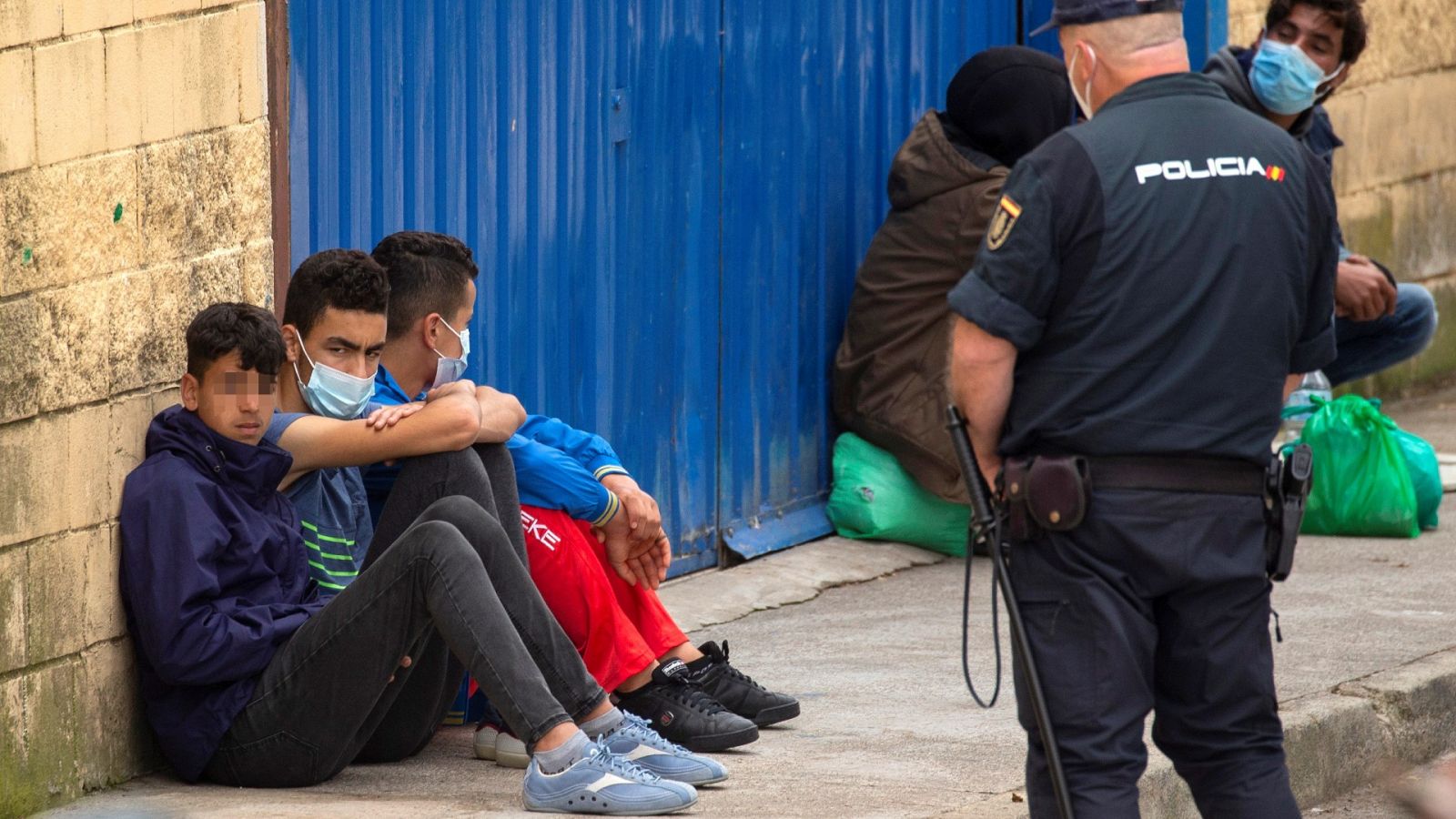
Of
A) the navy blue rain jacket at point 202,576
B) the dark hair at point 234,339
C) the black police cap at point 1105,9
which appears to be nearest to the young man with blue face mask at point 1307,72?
the black police cap at point 1105,9

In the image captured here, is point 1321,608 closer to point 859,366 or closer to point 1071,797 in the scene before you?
point 859,366

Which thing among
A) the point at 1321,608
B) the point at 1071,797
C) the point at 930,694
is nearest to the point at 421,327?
the point at 930,694

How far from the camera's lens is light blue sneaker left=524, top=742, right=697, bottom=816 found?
12.9 ft

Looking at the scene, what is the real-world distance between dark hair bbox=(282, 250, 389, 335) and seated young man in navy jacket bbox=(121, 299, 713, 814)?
0.55ft

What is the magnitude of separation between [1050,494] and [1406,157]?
673 centimetres

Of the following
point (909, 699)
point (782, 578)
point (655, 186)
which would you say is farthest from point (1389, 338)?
point (655, 186)

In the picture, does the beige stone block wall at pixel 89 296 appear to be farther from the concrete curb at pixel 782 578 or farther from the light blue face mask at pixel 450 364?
the concrete curb at pixel 782 578

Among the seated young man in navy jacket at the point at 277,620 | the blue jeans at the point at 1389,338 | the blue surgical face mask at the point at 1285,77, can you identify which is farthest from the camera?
the blue jeans at the point at 1389,338

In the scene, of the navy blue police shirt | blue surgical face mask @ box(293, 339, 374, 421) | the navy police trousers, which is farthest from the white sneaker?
the navy blue police shirt

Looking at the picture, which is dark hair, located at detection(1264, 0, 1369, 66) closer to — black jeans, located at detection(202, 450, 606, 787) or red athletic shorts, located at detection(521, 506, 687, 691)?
red athletic shorts, located at detection(521, 506, 687, 691)

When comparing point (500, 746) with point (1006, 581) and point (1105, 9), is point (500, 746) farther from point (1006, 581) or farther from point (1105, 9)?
point (1105, 9)

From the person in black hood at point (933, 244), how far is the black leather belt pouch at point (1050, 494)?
9.85ft

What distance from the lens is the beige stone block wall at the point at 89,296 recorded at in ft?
12.5

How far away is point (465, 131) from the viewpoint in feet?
17.4
